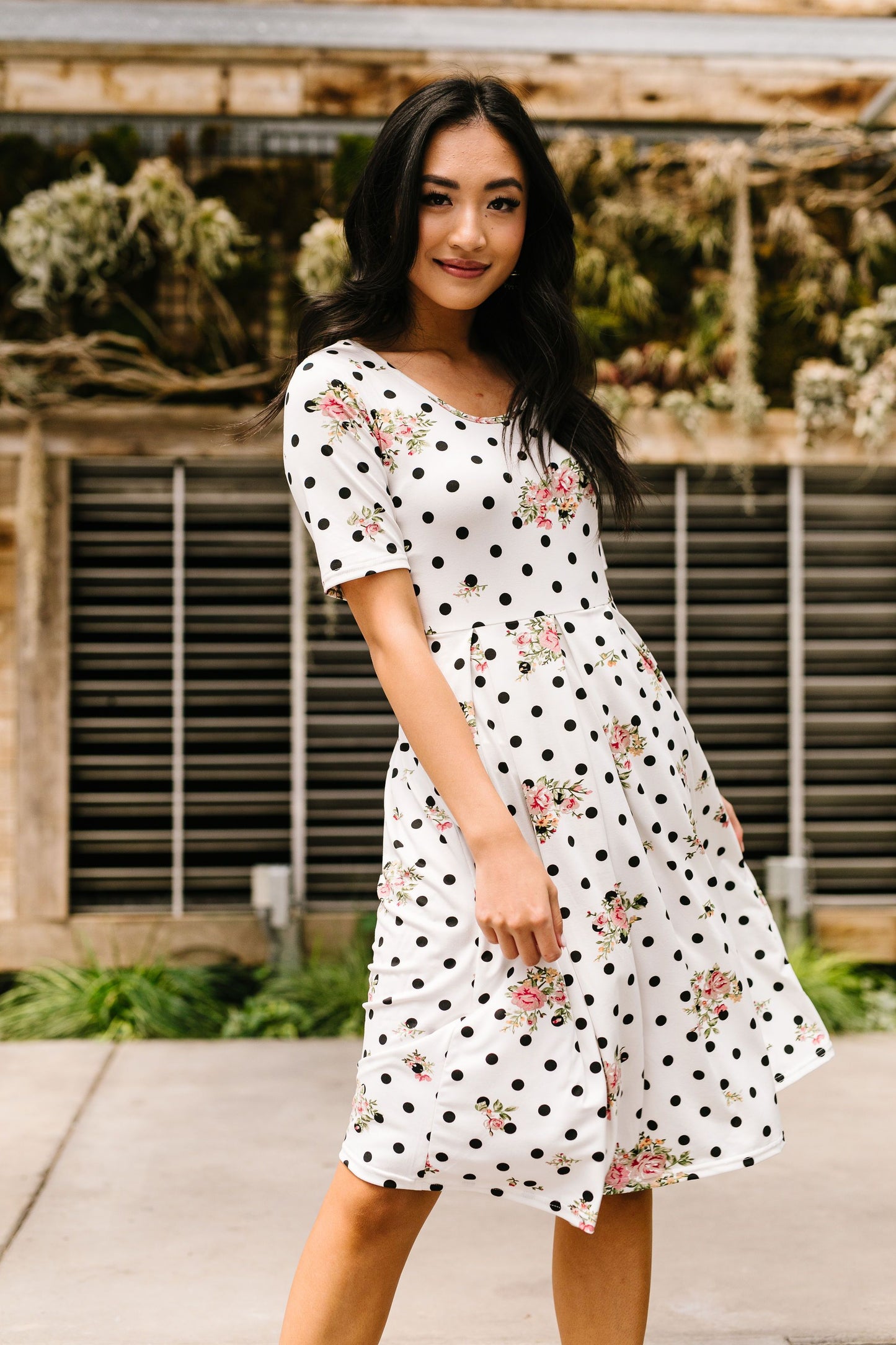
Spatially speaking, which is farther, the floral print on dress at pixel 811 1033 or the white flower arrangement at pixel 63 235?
the white flower arrangement at pixel 63 235

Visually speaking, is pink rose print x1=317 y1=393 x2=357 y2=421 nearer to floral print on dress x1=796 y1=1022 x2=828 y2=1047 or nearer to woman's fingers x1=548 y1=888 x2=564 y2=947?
woman's fingers x1=548 y1=888 x2=564 y2=947

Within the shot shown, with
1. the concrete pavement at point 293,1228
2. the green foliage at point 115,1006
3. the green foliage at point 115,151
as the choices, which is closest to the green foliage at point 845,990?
the concrete pavement at point 293,1228

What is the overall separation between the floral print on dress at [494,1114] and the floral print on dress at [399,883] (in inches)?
9.5

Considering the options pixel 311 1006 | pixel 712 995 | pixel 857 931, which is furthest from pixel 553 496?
pixel 857 931

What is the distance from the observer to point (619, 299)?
5.32 metres

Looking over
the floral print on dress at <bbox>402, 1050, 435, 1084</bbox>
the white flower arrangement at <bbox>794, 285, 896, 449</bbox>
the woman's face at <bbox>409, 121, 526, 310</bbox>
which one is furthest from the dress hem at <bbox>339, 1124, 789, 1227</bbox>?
the white flower arrangement at <bbox>794, 285, 896, 449</bbox>

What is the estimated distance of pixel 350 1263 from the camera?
5.13 ft

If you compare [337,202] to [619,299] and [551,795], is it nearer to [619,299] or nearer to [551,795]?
[619,299]

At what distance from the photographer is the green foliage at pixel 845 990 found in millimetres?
4762

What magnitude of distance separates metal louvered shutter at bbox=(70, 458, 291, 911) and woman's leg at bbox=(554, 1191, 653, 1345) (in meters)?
3.70

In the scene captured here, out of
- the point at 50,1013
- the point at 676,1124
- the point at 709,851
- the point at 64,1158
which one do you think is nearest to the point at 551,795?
the point at 709,851

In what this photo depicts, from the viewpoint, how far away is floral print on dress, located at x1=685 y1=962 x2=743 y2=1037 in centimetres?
168

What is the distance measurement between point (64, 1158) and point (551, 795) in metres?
2.36

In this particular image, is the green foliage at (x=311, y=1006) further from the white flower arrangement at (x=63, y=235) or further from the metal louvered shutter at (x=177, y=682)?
the white flower arrangement at (x=63, y=235)
